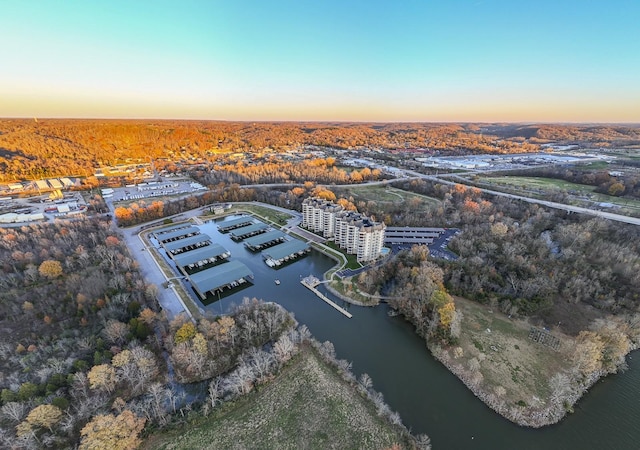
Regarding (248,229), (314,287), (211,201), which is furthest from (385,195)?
(211,201)

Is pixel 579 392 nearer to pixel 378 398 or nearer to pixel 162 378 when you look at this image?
pixel 378 398

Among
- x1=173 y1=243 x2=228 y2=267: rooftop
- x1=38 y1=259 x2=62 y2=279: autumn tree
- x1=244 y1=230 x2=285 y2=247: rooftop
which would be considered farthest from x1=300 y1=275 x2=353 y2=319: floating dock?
x1=38 y1=259 x2=62 y2=279: autumn tree

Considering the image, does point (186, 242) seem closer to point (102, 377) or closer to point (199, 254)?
point (199, 254)

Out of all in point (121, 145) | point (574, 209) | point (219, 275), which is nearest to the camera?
point (219, 275)

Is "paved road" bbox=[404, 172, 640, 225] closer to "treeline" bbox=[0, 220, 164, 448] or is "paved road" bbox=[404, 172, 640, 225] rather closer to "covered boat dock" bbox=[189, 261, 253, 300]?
"covered boat dock" bbox=[189, 261, 253, 300]

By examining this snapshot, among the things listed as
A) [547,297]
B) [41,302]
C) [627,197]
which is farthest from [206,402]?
[627,197]

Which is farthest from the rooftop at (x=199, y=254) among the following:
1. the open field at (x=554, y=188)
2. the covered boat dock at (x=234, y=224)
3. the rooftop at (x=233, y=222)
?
the open field at (x=554, y=188)
